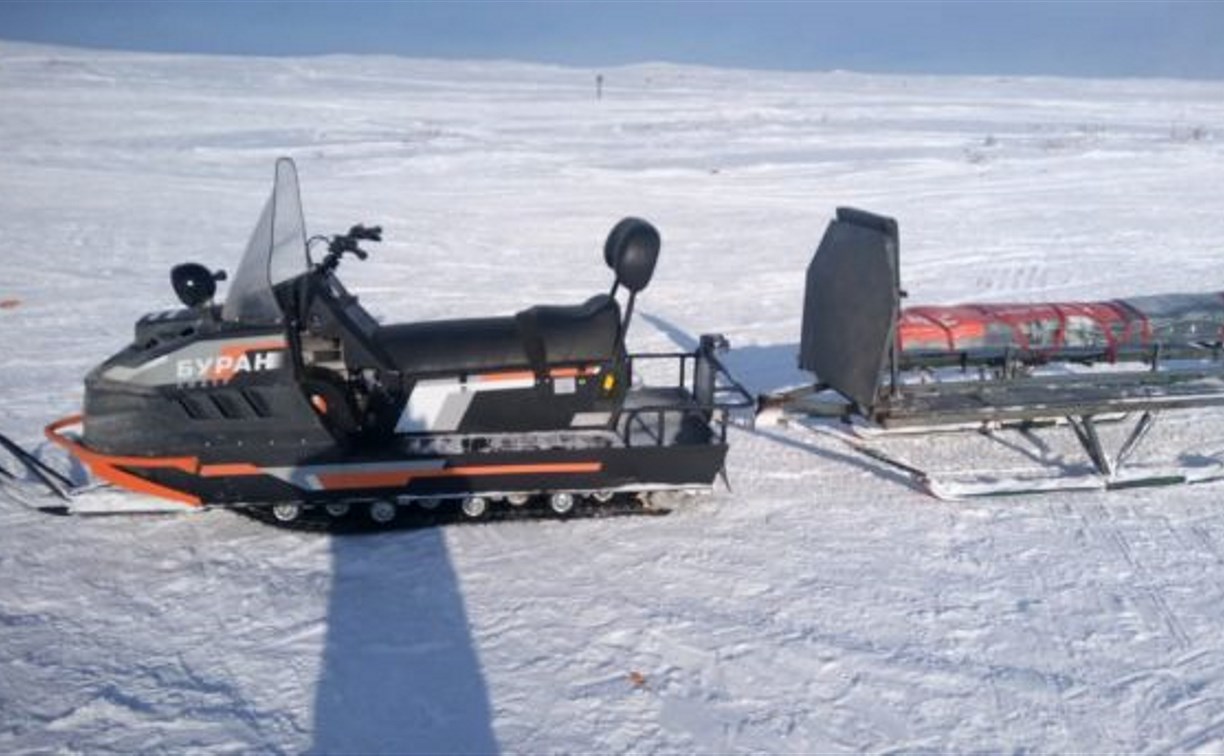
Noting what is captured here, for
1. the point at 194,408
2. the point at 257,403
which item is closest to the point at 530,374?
the point at 257,403

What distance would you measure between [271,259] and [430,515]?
1.29m

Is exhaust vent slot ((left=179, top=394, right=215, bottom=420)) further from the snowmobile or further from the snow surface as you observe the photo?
the snow surface

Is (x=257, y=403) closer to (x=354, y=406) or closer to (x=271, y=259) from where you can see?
(x=354, y=406)

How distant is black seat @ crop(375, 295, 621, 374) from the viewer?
13.8ft

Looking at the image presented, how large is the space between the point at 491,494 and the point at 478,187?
11.8 m

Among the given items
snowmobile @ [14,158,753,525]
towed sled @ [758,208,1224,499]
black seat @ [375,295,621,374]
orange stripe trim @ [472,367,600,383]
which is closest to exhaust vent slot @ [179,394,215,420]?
snowmobile @ [14,158,753,525]

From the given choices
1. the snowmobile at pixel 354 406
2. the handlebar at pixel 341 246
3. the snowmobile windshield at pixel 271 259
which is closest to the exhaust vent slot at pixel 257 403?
the snowmobile at pixel 354 406

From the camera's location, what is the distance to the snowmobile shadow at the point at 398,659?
2965 millimetres

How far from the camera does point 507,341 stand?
4281 millimetres

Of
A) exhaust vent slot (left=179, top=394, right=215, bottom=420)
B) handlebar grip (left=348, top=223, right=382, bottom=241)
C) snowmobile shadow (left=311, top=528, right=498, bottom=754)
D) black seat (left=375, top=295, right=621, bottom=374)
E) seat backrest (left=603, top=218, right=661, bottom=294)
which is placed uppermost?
handlebar grip (left=348, top=223, right=382, bottom=241)

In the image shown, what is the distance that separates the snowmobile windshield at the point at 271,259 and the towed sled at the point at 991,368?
2327 mm

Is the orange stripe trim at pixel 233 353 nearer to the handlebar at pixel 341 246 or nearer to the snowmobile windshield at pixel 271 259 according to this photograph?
the snowmobile windshield at pixel 271 259

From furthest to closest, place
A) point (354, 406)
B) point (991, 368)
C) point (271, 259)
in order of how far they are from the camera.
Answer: point (991, 368) → point (354, 406) → point (271, 259)

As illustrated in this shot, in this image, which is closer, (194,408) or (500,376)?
(194,408)
